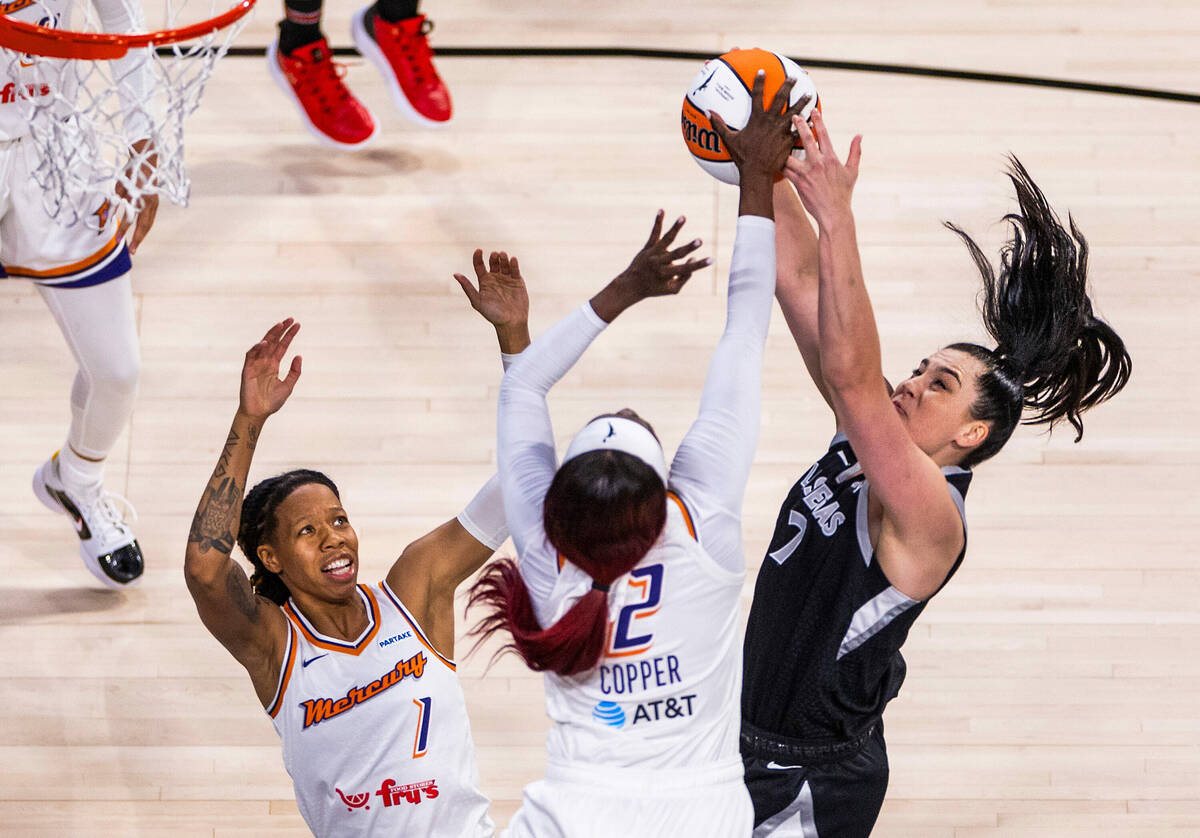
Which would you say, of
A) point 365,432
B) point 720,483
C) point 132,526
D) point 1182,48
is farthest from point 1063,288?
point 1182,48

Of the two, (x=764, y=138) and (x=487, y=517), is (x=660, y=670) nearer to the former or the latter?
(x=487, y=517)

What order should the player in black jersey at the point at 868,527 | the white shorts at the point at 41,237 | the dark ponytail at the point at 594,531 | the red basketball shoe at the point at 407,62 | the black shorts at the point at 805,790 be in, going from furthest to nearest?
the red basketball shoe at the point at 407,62 → the white shorts at the point at 41,237 → the black shorts at the point at 805,790 → the player in black jersey at the point at 868,527 → the dark ponytail at the point at 594,531

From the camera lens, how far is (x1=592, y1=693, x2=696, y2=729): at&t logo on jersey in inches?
91.4

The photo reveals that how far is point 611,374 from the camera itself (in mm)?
4609

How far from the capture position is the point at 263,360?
2697 mm

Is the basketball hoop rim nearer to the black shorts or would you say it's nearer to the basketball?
the basketball

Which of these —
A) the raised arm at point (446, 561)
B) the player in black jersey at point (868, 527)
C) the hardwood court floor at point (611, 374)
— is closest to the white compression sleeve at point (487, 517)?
the raised arm at point (446, 561)

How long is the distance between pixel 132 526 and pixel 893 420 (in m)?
2.64

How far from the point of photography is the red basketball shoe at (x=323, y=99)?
509 centimetres

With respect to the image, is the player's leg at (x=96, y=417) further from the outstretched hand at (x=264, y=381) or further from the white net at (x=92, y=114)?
the outstretched hand at (x=264, y=381)

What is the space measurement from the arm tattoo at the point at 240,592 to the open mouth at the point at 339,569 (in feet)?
0.47

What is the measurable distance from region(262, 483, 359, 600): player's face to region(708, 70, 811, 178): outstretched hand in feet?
3.38

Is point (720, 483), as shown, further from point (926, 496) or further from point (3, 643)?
point (3, 643)

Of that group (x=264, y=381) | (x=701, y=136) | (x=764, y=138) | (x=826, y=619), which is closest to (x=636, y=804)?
(x=826, y=619)
